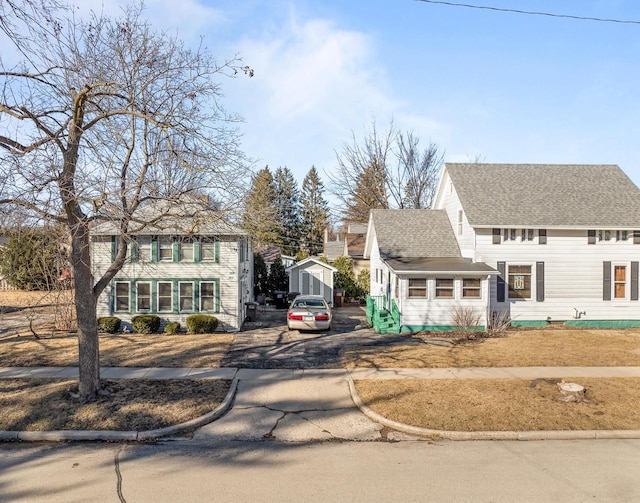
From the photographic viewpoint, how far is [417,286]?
18.4 metres

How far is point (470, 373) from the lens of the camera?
11.5 meters

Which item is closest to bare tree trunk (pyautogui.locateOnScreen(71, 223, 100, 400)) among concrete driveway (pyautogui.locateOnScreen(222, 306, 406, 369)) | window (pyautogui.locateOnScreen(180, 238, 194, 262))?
concrete driveway (pyautogui.locateOnScreen(222, 306, 406, 369))

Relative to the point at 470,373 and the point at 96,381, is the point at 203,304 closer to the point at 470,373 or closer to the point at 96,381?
the point at 96,381

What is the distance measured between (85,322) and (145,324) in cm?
981

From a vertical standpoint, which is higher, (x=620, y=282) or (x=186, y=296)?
(x=620, y=282)

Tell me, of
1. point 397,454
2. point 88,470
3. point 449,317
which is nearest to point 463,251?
point 449,317

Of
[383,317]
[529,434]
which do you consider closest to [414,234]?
[383,317]

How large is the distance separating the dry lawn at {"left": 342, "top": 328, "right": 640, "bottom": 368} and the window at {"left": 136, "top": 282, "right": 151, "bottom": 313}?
33.3ft

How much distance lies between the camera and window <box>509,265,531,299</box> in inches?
770

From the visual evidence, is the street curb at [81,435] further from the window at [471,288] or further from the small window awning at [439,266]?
the window at [471,288]

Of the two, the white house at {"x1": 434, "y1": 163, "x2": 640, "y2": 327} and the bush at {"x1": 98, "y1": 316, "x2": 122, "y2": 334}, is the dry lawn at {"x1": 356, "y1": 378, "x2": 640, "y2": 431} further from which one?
the bush at {"x1": 98, "y1": 316, "x2": 122, "y2": 334}

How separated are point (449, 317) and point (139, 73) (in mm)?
14547

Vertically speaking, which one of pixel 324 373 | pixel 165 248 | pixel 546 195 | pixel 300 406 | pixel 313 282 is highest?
pixel 546 195

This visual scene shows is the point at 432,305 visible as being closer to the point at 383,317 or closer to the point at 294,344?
the point at 383,317
